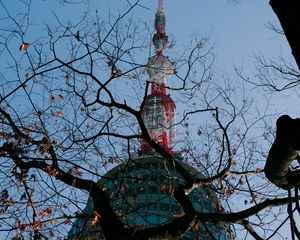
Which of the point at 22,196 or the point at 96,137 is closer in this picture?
the point at 22,196

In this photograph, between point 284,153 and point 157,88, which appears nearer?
point 284,153

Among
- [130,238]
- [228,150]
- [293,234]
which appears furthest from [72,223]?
[293,234]

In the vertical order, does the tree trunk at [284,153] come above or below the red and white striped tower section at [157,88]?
below

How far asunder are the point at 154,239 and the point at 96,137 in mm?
2390

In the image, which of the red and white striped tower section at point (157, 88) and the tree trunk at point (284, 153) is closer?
the tree trunk at point (284, 153)

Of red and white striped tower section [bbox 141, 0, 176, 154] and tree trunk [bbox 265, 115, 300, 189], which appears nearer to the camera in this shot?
tree trunk [bbox 265, 115, 300, 189]

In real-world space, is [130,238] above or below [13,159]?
below

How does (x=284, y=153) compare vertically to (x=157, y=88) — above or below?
below

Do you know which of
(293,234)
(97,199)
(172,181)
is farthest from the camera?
(172,181)

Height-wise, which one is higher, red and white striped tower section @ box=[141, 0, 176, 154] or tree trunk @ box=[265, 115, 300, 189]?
red and white striped tower section @ box=[141, 0, 176, 154]

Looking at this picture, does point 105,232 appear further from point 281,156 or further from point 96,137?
point 281,156

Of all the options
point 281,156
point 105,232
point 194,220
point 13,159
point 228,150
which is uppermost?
point 13,159

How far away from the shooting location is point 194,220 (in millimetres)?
5691

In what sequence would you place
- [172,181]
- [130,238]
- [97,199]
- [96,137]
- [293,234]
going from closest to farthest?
[293,234]
[130,238]
[97,199]
[96,137]
[172,181]
